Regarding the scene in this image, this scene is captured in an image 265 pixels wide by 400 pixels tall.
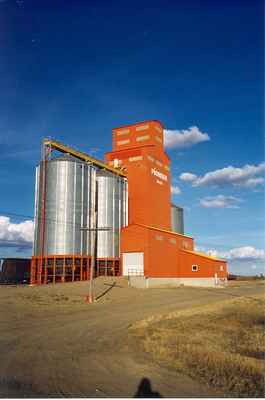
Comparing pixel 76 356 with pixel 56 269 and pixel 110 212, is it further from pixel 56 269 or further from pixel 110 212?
pixel 110 212

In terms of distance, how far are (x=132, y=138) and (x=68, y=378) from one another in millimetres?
58273

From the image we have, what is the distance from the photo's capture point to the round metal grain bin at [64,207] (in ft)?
153

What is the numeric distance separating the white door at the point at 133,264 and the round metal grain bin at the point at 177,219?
2794cm

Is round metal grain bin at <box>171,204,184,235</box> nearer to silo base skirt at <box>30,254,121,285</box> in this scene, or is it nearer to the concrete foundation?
the concrete foundation

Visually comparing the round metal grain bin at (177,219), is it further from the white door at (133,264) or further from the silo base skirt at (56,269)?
the silo base skirt at (56,269)

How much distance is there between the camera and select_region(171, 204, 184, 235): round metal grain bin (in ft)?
266

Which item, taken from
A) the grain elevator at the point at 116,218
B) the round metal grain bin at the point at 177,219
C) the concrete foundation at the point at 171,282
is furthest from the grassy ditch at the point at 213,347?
the round metal grain bin at the point at 177,219

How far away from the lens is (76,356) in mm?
12562

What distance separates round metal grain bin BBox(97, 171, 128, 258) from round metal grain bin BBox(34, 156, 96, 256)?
14.7 feet

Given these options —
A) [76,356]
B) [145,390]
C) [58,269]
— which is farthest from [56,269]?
[145,390]

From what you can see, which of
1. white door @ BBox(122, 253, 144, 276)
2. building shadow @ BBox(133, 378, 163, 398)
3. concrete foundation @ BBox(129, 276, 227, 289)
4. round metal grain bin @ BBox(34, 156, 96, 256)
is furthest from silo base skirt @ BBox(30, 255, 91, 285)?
building shadow @ BBox(133, 378, 163, 398)

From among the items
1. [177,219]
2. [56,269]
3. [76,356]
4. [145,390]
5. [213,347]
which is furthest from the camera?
[177,219]

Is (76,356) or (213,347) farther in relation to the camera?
(213,347)

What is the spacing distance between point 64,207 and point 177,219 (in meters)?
39.5
